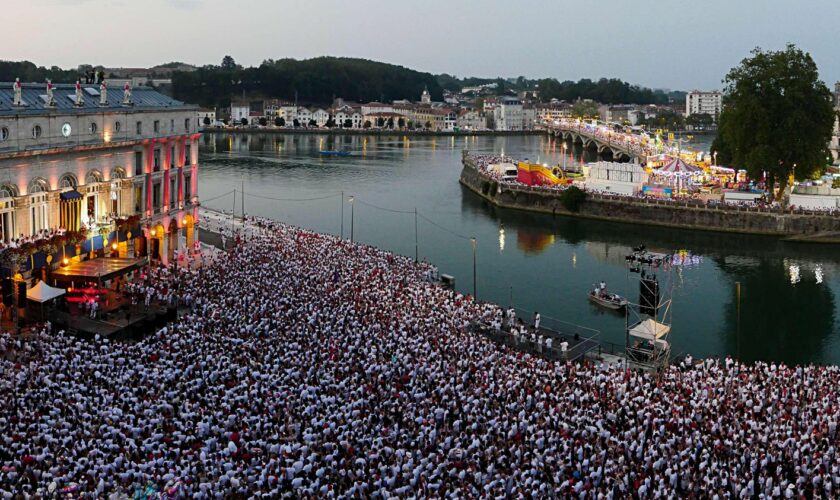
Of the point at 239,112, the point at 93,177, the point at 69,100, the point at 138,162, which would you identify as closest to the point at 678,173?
the point at 138,162

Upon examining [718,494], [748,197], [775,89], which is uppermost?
[775,89]

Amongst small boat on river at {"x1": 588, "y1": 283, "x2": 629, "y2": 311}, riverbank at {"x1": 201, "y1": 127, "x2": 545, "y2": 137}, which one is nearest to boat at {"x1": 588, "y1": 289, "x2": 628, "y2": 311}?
small boat on river at {"x1": 588, "y1": 283, "x2": 629, "y2": 311}

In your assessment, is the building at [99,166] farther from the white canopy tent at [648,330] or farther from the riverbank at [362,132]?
the riverbank at [362,132]

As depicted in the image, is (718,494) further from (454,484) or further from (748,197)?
(748,197)

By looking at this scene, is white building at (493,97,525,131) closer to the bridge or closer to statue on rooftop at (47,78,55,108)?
the bridge

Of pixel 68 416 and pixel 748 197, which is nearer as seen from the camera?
pixel 68 416

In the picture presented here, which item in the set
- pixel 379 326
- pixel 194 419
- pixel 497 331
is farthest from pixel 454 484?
pixel 497 331
